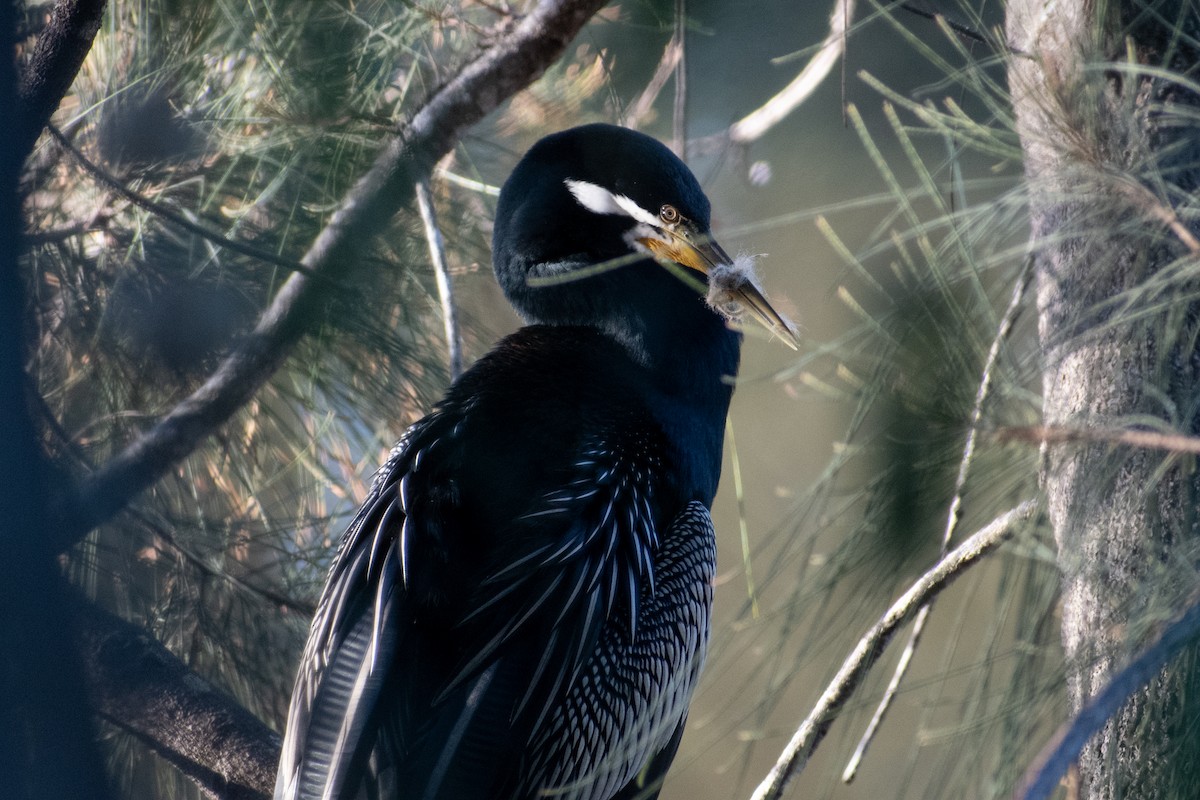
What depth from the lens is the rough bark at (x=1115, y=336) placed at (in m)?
0.92

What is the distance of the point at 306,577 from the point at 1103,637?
1.68 metres

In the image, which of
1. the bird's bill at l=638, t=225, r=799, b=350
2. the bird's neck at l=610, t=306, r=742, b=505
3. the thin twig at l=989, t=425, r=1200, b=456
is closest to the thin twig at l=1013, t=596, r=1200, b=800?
the thin twig at l=989, t=425, r=1200, b=456

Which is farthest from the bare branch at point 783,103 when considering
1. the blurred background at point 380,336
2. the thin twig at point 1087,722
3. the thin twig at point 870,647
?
the thin twig at point 1087,722

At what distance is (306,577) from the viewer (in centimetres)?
226

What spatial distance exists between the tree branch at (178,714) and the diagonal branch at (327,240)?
0.78ft

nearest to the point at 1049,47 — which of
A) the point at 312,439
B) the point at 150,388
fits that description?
the point at 150,388

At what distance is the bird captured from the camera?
1380mm

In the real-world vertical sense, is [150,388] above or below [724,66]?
below

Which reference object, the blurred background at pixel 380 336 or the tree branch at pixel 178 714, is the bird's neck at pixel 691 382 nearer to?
the blurred background at pixel 380 336

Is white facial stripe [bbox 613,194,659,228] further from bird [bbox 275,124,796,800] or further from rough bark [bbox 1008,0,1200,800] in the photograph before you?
rough bark [bbox 1008,0,1200,800]

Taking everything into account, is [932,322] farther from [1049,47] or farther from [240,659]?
[240,659]

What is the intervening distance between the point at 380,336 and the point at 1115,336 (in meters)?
0.86

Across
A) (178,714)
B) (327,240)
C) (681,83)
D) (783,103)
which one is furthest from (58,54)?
(783,103)

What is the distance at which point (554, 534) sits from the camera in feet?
4.99
